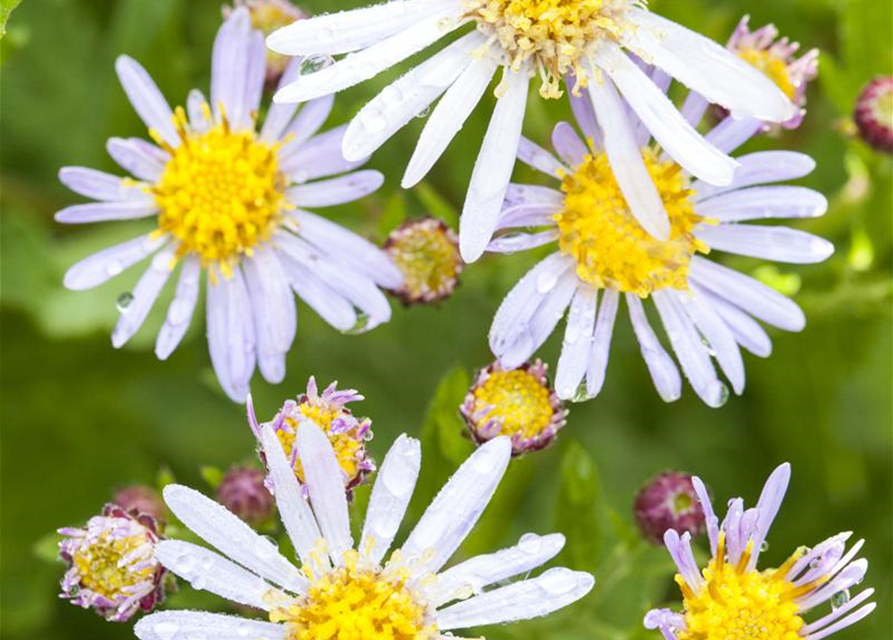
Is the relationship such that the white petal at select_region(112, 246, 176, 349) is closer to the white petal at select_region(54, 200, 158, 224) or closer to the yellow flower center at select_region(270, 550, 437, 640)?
the white petal at select_region(54, 200, 158, 224)

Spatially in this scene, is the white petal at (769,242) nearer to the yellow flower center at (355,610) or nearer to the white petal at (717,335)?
the white petal at (717,335)

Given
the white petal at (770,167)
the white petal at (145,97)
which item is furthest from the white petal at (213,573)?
the white petal at (770,167)

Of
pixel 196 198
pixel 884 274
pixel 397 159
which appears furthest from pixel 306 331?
pixel 884 274

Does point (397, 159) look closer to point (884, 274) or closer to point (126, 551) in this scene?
point (884, 274)

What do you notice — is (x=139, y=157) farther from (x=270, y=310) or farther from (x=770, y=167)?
(x=770, y=167)

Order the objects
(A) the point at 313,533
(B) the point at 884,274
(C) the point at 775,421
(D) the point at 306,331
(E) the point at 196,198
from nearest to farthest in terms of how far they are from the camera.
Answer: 1. (A) the point at 313,533
2. (E) the point at 196,198
3. (B) the point at 884,274
4. (D) the point at 306,331
5. (C) the point at 775,421

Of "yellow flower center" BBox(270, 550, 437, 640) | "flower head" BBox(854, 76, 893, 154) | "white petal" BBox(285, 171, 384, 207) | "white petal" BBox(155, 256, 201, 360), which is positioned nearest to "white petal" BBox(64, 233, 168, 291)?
"white petal" BBox(155, 256, 201, 360)
